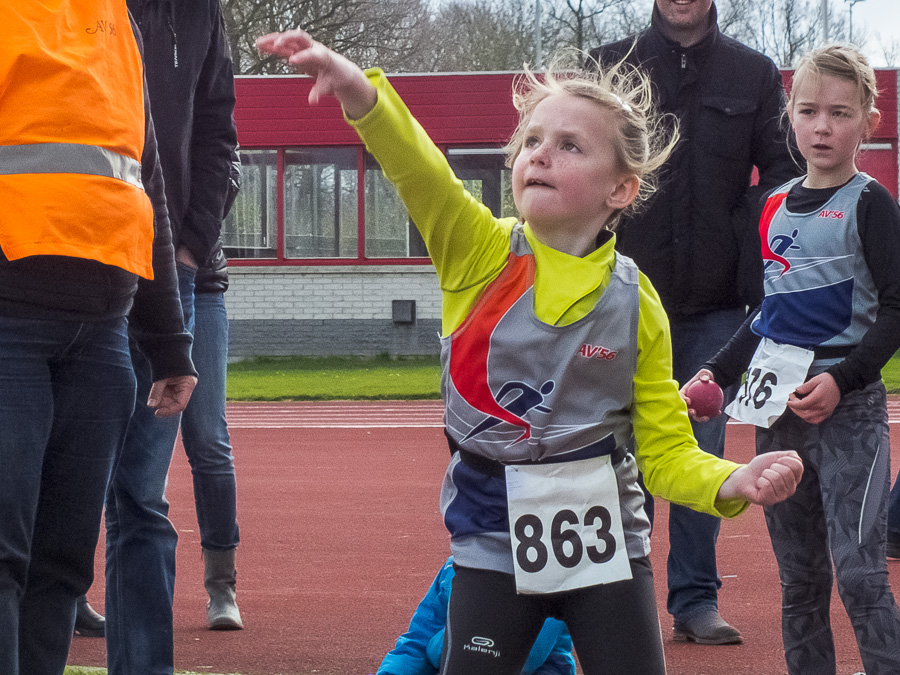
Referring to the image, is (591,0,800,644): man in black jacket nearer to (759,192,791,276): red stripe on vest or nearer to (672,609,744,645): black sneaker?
(672,609,744,645): black sneaker

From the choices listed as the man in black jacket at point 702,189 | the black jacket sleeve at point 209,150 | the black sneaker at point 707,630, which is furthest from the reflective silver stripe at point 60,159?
the black sneaker at point 707,630

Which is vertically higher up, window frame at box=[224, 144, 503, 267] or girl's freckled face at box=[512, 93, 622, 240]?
girl's freckled face at box=[512, 93, 622, 240]

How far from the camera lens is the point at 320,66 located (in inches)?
83.0

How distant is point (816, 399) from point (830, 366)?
0.44ft

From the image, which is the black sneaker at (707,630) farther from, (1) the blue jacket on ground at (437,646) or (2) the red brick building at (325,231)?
(2) the red brick building at (325,231)

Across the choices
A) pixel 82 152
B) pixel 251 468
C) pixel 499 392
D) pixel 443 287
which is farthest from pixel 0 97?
pixel 251 468

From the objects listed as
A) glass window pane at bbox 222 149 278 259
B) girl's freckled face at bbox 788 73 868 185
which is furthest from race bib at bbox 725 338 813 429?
glass window pane at bbox 222 149 278 259

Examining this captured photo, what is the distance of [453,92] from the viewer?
801 inches

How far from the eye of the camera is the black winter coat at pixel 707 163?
171 inches

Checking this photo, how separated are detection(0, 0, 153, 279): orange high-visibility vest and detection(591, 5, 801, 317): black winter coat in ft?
7.29

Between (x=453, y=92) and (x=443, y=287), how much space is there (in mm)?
18237

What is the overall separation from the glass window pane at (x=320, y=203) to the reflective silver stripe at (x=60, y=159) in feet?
60.0

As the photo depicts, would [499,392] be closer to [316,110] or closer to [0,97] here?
[0,97]

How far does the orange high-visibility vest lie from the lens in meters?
2.42
